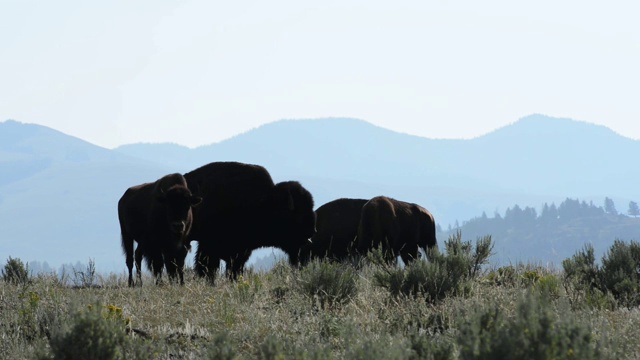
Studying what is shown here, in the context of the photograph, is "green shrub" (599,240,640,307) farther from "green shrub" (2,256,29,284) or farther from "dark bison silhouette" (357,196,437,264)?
"green shrub" (2,256,29,284)

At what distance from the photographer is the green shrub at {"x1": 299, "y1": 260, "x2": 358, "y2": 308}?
9992mm

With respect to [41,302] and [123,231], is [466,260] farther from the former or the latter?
[123,231]

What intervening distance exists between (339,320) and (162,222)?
20.6 ft

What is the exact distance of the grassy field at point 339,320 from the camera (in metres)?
5.64

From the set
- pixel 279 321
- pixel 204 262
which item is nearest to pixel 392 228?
pixel 204 262

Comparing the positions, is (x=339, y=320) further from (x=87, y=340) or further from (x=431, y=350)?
(x=87, y=340)

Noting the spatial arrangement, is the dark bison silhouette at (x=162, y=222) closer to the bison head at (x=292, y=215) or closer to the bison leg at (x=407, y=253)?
the bison head at (x=292, y=215)

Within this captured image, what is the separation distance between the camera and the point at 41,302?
31.4 feet

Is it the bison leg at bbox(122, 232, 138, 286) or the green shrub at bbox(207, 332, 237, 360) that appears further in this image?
the bison leg at bbox(122, 232, 138, 286)

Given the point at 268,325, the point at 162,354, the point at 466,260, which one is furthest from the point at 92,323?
the point at 466,260

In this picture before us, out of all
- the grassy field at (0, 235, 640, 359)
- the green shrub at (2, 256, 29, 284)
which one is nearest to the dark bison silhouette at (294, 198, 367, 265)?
the green shrub at (2, 256, 29, 284)

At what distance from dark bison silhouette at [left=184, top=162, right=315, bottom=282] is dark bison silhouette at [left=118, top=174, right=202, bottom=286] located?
1.35ft

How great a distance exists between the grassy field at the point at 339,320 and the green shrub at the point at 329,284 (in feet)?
0.05

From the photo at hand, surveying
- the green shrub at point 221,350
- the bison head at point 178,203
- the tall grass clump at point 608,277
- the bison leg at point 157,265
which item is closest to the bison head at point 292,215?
the bison head at point 178,203
